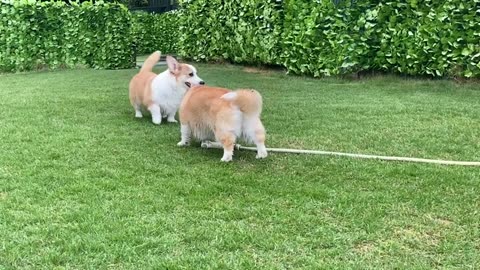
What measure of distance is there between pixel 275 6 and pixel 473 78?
3.67 m

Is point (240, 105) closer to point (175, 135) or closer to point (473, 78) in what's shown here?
point (175, 135)

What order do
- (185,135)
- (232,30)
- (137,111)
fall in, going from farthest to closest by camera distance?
(232,30) < (137,111) < (185,135)

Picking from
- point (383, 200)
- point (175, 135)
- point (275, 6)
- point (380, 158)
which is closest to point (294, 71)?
point (275, 6)

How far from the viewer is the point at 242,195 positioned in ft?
9.95

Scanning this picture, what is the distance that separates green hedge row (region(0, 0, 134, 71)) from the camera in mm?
11406

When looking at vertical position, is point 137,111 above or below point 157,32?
above

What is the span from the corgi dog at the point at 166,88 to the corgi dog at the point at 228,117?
937 millimetres

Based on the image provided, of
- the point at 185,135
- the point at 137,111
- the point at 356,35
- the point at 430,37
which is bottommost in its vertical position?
the point at 137,111

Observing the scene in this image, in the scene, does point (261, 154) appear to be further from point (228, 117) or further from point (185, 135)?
point (185, 135)

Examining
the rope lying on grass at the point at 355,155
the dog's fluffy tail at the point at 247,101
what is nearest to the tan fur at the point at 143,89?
the rope lying on grass at the point at 355,155

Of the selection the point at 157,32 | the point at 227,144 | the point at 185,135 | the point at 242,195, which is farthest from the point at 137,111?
the point at 157,32

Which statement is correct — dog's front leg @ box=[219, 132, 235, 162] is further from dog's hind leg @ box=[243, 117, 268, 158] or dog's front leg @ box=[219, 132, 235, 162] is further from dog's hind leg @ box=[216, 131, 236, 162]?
dog's hind leg @ box=[243, 117, 268, 158]

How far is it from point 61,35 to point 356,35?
6.91 meters

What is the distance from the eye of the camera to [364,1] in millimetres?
8008
